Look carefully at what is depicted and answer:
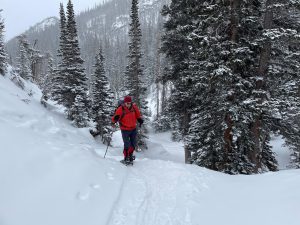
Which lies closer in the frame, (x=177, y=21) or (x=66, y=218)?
(x=66, y=218)

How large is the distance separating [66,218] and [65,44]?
84.6 ft

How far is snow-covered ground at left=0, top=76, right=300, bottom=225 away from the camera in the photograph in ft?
14.4

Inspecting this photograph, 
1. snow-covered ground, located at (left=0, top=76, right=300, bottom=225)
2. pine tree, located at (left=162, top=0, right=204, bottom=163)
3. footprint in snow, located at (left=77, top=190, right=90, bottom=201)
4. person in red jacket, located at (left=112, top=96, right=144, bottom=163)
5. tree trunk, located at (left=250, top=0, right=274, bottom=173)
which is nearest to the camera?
snow-covered ground, located at (left=0, top=76, right=300, bottom=225)

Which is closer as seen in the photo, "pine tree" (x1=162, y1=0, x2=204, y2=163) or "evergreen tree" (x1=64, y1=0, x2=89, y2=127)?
"pine tree" (x1=162, y1=0, x2=204, y2=163)

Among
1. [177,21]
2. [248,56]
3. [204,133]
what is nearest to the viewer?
[248,56]

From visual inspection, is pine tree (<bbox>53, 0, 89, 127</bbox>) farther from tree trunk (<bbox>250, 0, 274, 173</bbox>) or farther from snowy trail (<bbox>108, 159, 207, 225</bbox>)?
snowy trail (<bbox>108, 159, 207, 225</bbox>)

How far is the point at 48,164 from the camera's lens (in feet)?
18.6

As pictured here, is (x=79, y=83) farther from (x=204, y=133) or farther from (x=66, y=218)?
(x=66, y=218)

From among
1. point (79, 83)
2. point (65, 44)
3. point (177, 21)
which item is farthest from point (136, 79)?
point (177, 21)

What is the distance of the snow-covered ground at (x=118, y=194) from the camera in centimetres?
A: 438

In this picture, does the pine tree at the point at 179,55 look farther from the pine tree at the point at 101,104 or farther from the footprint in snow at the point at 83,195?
the pine tree at the point at 101,104

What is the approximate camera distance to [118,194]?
5805mm

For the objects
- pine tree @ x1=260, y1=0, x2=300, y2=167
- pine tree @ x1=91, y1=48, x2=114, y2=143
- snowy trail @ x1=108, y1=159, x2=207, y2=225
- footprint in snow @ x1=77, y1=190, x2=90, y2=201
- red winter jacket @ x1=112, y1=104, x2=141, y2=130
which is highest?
pine tree @ x1=260, y1=0, x2=300, y2=167

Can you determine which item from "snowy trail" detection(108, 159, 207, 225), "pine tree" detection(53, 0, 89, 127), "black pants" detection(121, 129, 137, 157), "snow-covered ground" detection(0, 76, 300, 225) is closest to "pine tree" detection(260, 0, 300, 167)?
"snow-covered ground" detection(0, 76, 300, 225)
